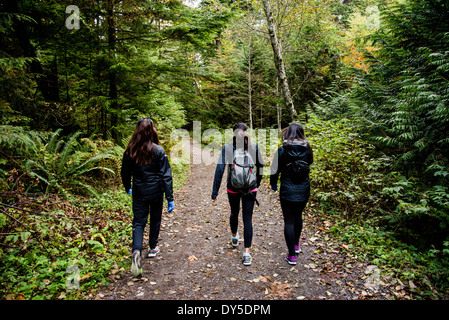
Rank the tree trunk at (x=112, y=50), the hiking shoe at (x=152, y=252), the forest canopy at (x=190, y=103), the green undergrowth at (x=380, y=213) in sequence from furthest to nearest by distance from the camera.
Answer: the tree trunk at (x=112, y=50)
the forest canopy at (x=190, y=103)
the hiking shoe at (x=152, y=252)
the green undergrowth at (x=380, y=213)

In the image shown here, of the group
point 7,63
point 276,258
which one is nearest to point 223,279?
point 276,258

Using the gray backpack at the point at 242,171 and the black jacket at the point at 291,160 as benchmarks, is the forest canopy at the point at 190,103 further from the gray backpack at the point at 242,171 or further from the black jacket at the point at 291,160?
the gray backpack at the point at 242,171

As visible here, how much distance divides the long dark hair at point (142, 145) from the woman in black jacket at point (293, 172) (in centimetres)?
219

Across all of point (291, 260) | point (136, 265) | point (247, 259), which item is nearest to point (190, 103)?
point (247, 259)

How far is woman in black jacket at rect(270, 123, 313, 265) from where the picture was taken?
3785 millimetres

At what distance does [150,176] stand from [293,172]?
241 cm

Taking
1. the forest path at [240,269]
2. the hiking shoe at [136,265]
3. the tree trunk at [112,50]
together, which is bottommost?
the forest path at [240,269]

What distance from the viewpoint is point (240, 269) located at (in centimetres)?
395

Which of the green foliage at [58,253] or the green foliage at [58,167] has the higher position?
the green foliage at [58,167]

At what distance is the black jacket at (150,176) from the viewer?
12.4 ft

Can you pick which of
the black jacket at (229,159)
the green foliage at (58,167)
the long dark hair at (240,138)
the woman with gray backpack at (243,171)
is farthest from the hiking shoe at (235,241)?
the green foliage at (58,167)

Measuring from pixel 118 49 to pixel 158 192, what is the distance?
6651 mm

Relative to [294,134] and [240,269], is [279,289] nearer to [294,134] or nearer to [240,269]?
[240,269]

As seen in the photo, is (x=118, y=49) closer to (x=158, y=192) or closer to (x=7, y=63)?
(x=7, y=63)
